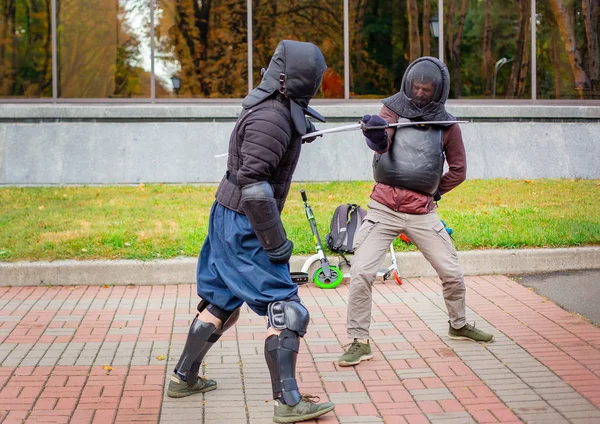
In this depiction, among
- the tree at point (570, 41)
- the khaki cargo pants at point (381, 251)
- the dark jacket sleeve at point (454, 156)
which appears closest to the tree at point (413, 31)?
the tree at point (570, 41)

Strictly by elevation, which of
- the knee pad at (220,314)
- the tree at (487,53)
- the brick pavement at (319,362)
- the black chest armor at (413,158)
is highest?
the tree at (487,53)

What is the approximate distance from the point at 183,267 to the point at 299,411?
3785 millimetres

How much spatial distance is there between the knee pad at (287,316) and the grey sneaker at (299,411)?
38 cm

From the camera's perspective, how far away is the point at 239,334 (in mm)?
6641

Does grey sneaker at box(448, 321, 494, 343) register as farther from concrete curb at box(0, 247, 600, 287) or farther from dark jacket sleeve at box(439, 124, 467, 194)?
concrete curb at box(0, 247, 600, 287)

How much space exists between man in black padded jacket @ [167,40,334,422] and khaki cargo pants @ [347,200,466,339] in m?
1.14

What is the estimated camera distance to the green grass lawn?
872 centimetres

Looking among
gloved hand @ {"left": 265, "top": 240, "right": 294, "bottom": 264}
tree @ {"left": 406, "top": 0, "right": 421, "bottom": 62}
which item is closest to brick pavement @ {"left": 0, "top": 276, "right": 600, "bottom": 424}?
gloved hand @ {"left": 265, "top": 240, "right": 294, "bottom": 264}

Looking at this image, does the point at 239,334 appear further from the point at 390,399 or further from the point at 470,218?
the point at 470,218

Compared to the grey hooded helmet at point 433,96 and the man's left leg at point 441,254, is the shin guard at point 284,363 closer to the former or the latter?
the man's left leg at point 441,254

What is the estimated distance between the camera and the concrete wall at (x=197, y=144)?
13281mm

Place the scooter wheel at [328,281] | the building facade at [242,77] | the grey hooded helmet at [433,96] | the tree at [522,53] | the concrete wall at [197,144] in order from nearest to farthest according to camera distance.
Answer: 1. the grey hooded helmet at [433,96]
2. the scooter wheel at [328,281]
3. the concrete wall at [197,144]
4. the building facade at [242,77]
5. the tree at [522,53]

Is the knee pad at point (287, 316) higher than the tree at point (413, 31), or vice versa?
the tree at point (413, 31)

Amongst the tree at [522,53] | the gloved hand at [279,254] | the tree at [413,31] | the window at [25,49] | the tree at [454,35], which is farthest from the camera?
the tree at [522,53]
